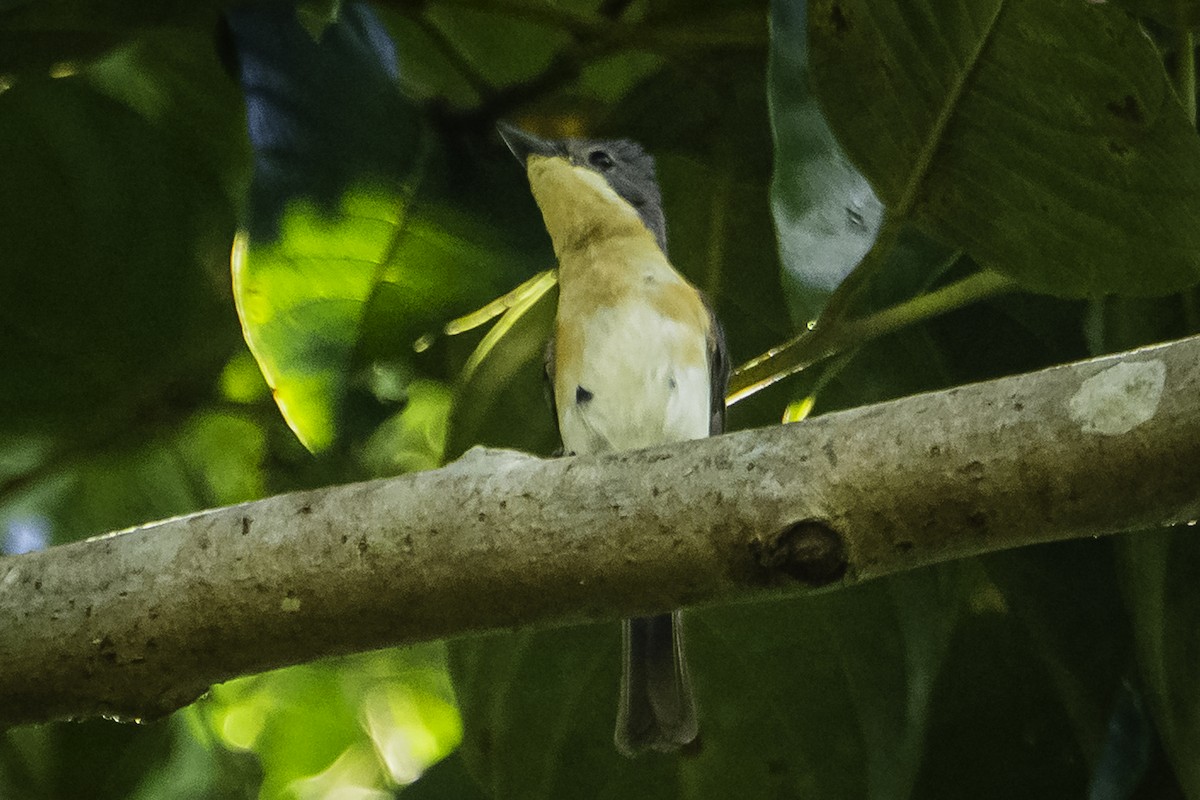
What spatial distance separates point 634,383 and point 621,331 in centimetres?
7

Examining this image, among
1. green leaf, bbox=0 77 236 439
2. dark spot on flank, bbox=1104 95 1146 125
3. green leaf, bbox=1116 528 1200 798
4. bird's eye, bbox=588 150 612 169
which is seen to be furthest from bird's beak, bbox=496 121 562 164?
green leaf, bbox=1116 528 1200 798

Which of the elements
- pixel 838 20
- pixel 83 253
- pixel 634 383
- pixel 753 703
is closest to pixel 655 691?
pixel 753 703

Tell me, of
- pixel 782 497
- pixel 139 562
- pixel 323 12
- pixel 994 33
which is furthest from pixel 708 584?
pixel 323 12

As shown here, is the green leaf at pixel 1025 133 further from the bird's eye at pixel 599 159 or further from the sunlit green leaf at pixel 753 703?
the bird's eye at pixel 599 159

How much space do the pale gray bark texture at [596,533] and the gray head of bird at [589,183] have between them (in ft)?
2.71

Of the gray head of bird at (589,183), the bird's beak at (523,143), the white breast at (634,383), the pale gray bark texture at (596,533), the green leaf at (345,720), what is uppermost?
the pale gray bark texture at (596,533)

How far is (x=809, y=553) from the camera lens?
2.91 feet

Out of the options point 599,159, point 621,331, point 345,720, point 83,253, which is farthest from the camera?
point 345,720

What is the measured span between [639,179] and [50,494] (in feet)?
2.82

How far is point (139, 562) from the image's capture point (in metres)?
Answer: 0.99

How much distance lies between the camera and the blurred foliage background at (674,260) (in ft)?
4.46

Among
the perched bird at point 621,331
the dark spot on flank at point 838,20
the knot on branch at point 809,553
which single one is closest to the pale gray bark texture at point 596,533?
the knot on branch at point 809,553

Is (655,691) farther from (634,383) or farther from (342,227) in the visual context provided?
(342,227)

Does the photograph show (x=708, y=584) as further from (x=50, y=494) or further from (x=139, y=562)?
(x=50, y=494)
